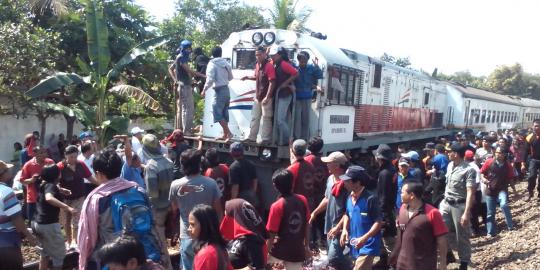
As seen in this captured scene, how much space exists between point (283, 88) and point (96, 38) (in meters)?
5.43

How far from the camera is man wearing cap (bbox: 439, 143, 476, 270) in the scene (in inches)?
263

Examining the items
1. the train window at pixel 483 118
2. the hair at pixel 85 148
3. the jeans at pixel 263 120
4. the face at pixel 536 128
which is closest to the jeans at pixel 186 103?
the jeans at pixel 263 120

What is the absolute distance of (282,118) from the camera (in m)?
8.66

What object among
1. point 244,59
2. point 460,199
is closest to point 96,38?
point 244,59

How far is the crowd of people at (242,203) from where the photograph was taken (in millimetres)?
3707

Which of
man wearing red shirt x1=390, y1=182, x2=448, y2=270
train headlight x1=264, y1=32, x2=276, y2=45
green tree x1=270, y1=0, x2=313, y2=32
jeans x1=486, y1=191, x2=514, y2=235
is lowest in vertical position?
jeans x1=486, y1=191, x2=514, y2=235

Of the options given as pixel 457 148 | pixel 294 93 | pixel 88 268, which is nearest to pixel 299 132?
pixel 294 93

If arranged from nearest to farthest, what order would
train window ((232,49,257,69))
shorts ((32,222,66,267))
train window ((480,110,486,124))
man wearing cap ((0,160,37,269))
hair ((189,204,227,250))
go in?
hair ((189,204,227,250))
man wearing cap ((0,160,37,269))
shorts ((32,222,66,267))
train window ((232,49,257,69))
train window ((480,110,486,124))

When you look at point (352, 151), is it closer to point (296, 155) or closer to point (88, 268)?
point (296, 155)

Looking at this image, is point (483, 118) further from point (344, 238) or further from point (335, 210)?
point (344, 238)

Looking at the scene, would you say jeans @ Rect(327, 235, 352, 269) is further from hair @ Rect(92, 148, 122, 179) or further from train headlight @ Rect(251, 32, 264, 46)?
train headlight @ Rect(251, 32, 264, 46)

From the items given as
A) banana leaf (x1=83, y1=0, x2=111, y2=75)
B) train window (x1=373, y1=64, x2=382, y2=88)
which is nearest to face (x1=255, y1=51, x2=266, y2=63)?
banana leaf (x1=83, y1=0, x2=111, y2=75)

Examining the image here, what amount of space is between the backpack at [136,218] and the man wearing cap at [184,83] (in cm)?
558

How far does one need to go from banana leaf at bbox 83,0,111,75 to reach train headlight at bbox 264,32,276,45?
159 inches
